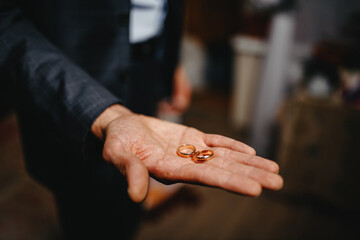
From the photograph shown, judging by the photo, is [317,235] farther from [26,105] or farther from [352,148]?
[26,105]

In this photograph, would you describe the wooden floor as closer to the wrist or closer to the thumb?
the wrist

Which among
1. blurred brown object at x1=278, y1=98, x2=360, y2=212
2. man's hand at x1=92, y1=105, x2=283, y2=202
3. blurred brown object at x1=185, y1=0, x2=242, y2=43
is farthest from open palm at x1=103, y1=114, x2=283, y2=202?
blurred brown object at x1=185, y1=0, x2=242, y2=43

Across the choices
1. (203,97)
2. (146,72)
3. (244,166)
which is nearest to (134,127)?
(244,166)

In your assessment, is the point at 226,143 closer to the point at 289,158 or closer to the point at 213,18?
the point at 289,158

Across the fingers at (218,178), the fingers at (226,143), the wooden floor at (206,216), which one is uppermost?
the fingers at (226,143)

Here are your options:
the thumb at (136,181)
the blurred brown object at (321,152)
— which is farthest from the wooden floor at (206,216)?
the thumb at (136,181)

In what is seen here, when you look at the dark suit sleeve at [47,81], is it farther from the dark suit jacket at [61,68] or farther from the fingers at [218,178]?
the fingers at [218,178]
